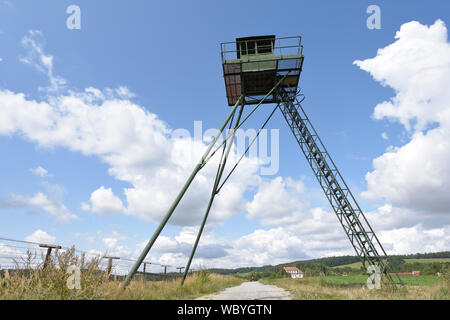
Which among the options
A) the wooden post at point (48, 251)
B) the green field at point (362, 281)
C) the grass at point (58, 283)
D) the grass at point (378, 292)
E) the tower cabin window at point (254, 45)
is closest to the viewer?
the grass at point (58, 283)

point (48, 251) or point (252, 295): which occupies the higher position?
point (48, 251)

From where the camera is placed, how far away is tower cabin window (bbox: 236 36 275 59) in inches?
608

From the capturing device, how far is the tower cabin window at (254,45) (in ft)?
50.7

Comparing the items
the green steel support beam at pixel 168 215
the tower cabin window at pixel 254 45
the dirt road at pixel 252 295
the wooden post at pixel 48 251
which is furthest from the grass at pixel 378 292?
the tower cabin window at pixel 254 45

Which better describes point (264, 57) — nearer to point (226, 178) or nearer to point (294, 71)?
point (294, 71)

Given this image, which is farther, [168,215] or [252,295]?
[168,215]

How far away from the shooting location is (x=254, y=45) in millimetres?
15688

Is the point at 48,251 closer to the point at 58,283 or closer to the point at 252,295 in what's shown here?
the point at 58,283

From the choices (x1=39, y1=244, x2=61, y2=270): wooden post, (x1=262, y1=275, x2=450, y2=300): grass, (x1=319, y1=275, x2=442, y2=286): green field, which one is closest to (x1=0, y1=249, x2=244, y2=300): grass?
(x1=39, y1=244, x2=61, y2=270): wooden post

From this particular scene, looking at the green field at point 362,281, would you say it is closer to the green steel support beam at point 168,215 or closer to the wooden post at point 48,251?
the green steel support beam at point 168,215

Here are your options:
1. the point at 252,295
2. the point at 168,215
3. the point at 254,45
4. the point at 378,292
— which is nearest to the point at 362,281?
the point at 378,292

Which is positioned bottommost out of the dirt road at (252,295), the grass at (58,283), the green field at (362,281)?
the green field at (362,281)
